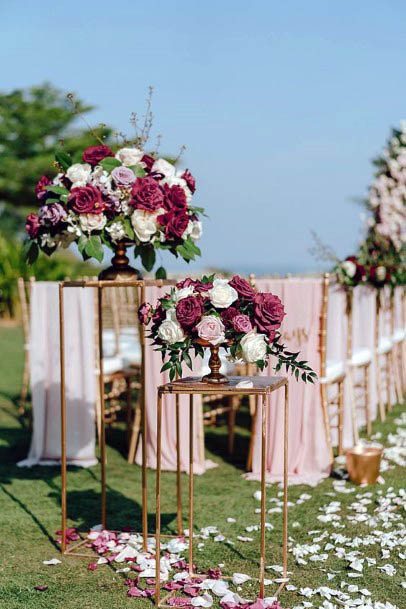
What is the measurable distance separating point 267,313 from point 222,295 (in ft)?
0.58

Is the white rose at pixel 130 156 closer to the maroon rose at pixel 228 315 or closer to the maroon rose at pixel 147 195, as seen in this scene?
the maroon rose at pixel 147 195

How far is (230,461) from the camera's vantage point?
565cm

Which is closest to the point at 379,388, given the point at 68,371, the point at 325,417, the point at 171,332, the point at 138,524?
the point at 325,417

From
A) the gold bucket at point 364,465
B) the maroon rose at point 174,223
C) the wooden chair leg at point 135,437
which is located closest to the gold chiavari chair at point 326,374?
the gold bucket at point 364,465

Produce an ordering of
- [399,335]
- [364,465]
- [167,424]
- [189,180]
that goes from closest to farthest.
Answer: [189,180]
[364,465]
[167,424]
[399,335]

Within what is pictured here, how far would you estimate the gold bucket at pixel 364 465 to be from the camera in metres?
4.90

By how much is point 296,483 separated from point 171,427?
0.86m

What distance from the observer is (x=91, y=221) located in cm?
355

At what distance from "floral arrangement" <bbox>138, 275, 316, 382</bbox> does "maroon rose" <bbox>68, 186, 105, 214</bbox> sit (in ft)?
2.05

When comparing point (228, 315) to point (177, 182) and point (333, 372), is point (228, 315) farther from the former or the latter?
point (333, 372)

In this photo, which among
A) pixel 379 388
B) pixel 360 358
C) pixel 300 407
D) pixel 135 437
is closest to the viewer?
pixel 300 407

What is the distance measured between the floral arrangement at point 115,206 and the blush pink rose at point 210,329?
2.32 ft

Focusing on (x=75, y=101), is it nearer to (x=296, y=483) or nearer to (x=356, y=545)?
(x=356, y=545)

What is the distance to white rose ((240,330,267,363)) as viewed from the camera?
297 cm
